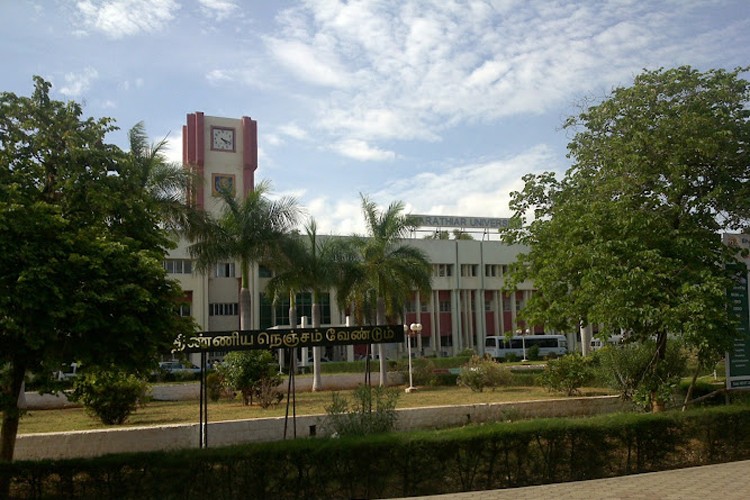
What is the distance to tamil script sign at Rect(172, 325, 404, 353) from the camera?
1192cm

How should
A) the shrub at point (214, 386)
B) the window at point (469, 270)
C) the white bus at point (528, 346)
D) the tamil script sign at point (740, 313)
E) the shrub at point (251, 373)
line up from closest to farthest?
1. the tamil script sign at point (740, 313)
2. the shrub at point (251, 373)
3. the shrub at point (214, 386)
4. the white bus at point (528, 346)
5. the window at point (469, 270)

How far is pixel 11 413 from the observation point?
9375 mm

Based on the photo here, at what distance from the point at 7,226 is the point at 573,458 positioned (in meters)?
8.51

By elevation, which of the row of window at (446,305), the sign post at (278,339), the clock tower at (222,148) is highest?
the clock tower at (222,148)

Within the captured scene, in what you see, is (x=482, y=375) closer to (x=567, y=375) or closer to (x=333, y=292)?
(x=567, y=375)

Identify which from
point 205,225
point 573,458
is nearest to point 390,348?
point 205,225

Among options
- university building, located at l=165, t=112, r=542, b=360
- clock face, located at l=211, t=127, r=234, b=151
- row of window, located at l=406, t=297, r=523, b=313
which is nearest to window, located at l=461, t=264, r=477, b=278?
university building, located at l=165, t=112, r=542, b=360

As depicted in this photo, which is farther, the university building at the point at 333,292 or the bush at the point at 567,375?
the university building at the point at 333,292

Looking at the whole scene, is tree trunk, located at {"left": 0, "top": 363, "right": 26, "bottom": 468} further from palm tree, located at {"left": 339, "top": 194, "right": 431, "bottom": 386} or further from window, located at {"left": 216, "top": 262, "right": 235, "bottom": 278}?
window, located at {"left": 216, "top": 262, "right": 235, "bottom": 278}

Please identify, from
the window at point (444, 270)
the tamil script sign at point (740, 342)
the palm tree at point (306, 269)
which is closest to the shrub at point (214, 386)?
the palm tree at point (306, 269)

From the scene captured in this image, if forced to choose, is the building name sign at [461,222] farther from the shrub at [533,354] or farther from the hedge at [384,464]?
the hedge at [384,464]

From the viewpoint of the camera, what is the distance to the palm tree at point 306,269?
31078mm

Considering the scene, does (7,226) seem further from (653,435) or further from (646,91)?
(646,91)

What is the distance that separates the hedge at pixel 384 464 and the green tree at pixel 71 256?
1.39 meters
